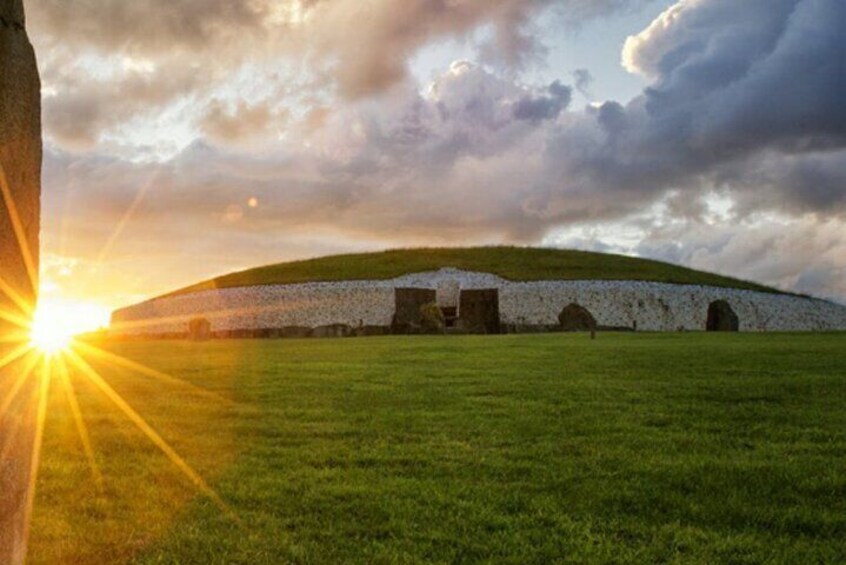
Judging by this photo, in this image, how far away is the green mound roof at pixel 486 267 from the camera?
60222 millimetres

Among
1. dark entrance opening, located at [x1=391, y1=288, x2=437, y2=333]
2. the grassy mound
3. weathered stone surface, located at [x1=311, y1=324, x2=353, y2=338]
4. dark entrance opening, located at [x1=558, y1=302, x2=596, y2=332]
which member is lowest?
weathered stone surface, located at [x1=311, y1=324, x2=353, y2=338]

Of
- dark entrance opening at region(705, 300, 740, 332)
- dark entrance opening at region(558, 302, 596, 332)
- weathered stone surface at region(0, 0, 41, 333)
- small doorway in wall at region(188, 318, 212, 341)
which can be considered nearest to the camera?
weathered stone surface at region(0, 0, 41, 333)

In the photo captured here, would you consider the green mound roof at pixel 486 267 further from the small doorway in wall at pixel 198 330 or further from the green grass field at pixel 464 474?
the green grass field at pixel 464 474

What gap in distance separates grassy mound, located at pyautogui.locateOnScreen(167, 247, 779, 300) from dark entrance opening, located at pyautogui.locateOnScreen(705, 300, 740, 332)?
17.9 meters

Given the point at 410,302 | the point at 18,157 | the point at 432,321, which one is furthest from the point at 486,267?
the point at 18,157

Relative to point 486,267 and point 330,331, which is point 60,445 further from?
point 486,267

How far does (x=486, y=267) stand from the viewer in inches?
2495

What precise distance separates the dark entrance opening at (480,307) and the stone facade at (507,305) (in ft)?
10.3

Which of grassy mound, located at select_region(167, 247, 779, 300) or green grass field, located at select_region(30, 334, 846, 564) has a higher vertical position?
grassy mound, located at select_region(167, 247, 779, 300)

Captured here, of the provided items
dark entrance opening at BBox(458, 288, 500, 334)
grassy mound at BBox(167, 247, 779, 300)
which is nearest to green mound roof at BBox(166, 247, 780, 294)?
grassy mound at BBox(167, 247, 779, 300)

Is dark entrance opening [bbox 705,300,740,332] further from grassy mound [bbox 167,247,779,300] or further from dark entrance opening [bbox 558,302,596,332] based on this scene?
grassy mound [bbox 167,247,779,300]

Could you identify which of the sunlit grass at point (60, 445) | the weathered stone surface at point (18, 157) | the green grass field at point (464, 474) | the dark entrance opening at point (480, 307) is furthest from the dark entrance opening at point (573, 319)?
the weathered stone surface at point (18, 157)

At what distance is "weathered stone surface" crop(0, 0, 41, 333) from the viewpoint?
3.81m

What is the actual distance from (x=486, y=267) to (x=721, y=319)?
26.1 meters
